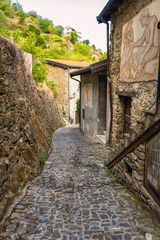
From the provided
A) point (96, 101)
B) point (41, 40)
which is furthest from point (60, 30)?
point (96, 101)

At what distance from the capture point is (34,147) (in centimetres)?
592

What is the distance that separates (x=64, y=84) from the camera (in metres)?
21.1

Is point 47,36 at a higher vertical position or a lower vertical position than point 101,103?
higher

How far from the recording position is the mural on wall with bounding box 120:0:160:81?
13.3 ft

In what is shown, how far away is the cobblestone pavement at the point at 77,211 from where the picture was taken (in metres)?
3.02

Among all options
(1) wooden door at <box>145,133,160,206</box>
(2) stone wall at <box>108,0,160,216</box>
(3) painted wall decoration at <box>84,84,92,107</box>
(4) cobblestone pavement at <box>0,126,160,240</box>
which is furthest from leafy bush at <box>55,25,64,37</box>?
(1) wooden door at <box>145,133,160,206</box>

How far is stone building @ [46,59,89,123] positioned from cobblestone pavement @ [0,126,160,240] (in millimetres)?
16117

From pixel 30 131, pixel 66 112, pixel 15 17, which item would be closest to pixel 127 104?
pixel 30 131

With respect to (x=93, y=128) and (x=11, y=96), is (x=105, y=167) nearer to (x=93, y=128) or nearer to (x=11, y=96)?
(x=11, y=96)

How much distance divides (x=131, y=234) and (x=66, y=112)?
19.4 m

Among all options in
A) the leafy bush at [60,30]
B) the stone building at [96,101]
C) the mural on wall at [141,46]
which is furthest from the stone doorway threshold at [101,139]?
the leafy bush at [60,30]

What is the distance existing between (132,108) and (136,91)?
1.71 ft

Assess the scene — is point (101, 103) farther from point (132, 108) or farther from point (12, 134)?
point (12, 134)

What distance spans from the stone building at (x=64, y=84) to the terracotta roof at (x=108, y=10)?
13.2 m
